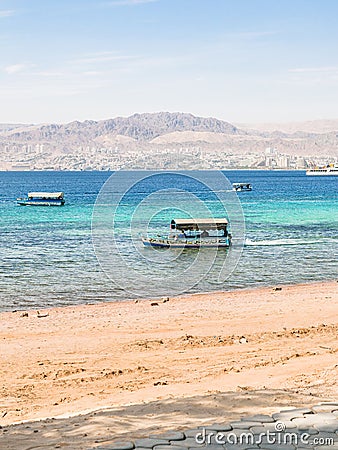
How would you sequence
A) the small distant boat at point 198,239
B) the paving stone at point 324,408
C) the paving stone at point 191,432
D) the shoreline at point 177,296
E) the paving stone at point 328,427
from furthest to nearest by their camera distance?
the small distant boat at point 198,239, the shoreline at point 177,296, the paving stone at point 324,408, the paving stone at point 328,427, the paving stone at point 191,432

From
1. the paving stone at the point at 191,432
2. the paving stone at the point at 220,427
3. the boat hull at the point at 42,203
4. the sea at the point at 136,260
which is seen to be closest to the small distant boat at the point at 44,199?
the boat hull at the point at 42,203

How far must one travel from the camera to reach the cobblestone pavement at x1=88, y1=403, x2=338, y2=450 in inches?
263

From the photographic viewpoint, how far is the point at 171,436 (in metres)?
7.04

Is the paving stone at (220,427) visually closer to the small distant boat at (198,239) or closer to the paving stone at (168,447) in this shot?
the paving stone at (168,447)

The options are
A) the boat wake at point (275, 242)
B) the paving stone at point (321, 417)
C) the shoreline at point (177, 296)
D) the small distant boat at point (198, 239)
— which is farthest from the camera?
the boat wake at point (275, 242)

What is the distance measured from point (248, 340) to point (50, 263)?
19.0 meters

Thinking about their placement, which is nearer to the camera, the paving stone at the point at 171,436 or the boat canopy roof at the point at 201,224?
the paving stone at the point at 171,436

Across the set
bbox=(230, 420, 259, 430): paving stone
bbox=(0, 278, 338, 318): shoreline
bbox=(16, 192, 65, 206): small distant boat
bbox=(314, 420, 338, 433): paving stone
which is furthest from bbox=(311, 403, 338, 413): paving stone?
bbox=(16, 192, 65, 206): small distant boat

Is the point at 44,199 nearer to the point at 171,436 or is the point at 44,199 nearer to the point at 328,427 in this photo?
the point at 171,436

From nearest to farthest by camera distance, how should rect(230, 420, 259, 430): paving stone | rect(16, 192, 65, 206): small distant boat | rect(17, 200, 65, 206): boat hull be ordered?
rect(230, 420, 259, 430): paving stone < rect(17, 200, 65, 206): boat hull < rect(16, 192, 65, 206): small distant boat

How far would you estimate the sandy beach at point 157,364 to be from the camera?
330 inches

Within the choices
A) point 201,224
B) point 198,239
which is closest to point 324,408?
point 201,224

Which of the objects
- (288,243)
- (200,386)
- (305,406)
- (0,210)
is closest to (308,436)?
(305,406)

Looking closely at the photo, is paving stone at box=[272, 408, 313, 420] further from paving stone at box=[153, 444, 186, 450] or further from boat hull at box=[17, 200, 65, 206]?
boat hull at box=[17, 200, 65, 206]
